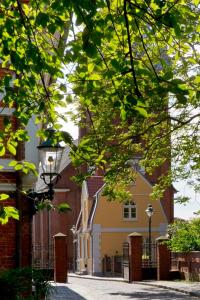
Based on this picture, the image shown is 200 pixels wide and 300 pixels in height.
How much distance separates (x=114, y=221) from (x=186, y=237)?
17310 mm

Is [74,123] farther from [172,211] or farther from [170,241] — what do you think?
[172,211]

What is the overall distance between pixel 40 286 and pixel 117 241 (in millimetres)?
38895

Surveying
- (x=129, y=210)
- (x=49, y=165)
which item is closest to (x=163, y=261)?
(x=129, y=210)

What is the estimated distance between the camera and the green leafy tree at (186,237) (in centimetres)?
3059

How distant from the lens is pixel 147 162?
21750 millimetres

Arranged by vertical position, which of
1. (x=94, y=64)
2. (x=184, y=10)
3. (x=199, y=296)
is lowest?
(x=199, y=296)

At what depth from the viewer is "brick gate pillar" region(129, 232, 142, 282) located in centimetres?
3297

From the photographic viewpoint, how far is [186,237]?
31328 mm

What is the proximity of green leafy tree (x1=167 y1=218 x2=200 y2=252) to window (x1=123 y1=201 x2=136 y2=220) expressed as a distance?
17.2 m

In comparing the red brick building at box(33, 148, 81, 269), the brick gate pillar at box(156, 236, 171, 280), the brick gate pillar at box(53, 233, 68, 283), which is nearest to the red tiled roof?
the red brick building at box(33, 148, 81, 269)

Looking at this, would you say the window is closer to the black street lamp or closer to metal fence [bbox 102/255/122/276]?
metal fence [bbox 102/255/122/276]

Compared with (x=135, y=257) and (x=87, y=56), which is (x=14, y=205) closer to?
(x=87, y=56)

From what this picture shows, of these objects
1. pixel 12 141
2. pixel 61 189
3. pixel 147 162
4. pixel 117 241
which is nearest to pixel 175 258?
pixel 147 162

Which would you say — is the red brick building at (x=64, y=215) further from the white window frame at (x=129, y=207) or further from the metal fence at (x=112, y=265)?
the metal fence at (x=112, y=265)
